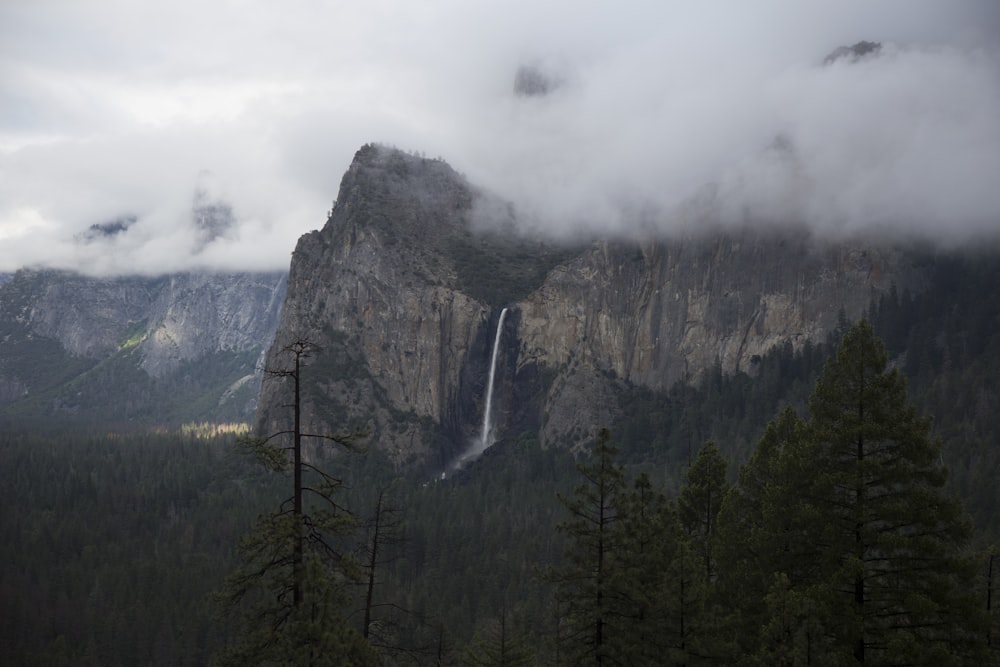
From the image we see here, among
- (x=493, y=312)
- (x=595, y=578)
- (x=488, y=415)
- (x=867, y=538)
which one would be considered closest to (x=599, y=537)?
(x=595, y=578)

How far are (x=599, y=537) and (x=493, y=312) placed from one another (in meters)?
137

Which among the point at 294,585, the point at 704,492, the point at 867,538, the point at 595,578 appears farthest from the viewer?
the point at 704,492

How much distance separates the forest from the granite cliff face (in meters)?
6.65

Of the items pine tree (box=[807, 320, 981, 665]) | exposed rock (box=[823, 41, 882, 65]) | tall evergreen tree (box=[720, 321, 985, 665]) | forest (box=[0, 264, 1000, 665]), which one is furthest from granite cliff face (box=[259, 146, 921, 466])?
pine tree (box=[807, 320, 981, 665])

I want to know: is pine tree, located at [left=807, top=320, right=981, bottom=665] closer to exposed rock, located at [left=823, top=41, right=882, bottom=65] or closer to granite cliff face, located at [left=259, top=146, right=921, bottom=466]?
granite cliff face, located at [left=259, top=146, right=921, bottom=466]

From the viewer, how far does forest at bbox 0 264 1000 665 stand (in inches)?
678

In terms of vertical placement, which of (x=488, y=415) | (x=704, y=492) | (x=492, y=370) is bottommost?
(x=488, y=415)

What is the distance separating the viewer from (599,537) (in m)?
22.1

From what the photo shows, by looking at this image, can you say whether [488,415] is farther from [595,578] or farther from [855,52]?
[595,578]

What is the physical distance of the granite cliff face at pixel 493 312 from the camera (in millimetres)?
126062

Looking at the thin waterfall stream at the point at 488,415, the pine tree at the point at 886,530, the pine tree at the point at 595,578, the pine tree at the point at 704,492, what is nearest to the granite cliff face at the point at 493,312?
the thin waterfall stream at the point at 488,415

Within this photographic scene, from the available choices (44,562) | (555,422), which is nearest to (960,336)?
(555,422)

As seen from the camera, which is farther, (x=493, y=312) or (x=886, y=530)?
(x=493, y=312)

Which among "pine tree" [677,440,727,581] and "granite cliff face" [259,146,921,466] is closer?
"pine tree" [677,440,727,581]
